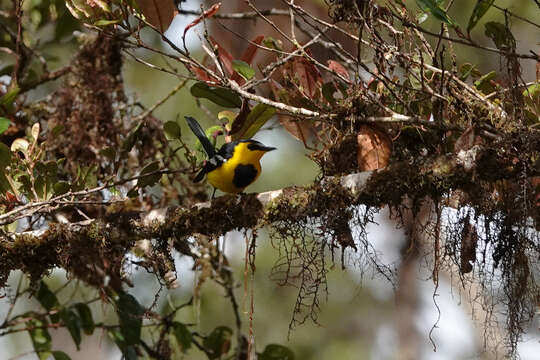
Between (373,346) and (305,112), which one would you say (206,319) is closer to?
(373,346)

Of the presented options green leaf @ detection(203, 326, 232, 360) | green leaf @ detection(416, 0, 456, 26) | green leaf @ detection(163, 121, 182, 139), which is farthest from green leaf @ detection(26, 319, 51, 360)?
green leaf @ detection(416, 0, 456, 26)

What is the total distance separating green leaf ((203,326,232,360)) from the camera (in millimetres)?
3369

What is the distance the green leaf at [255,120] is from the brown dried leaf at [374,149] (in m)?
0.36

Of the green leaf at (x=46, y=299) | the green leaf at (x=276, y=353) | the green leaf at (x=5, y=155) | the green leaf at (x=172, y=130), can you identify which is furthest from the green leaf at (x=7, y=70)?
the green leaf at (x=276, y=353)

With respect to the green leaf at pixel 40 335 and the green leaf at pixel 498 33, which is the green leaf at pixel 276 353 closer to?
the green leaf at pixel 40 335

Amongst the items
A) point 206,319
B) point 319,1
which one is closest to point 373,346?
point 206,319

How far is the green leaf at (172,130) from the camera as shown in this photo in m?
2.71

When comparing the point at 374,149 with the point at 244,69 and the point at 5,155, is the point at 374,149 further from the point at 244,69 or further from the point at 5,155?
the point at 5,155

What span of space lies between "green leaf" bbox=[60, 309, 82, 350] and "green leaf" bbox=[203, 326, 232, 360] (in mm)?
679

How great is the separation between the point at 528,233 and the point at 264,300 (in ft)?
21.9

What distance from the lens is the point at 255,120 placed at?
253cm

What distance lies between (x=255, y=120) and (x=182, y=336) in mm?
1272

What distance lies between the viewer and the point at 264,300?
861 cm

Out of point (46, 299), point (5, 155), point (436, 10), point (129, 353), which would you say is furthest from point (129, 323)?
point (436, 10)
